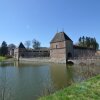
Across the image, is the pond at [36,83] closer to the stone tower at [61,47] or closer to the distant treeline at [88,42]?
the stone tower at [61,47]

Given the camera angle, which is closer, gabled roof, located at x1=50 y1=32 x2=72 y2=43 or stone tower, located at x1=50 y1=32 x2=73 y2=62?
stone tower, located at x1=50 y1=32 x2=73 y2=62

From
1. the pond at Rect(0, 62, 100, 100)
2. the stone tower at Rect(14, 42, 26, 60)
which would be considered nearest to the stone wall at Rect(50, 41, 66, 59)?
the stone tower at Rect(14, 42, 26, 60)

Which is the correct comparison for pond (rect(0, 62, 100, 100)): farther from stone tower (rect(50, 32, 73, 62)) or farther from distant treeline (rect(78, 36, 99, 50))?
distant treeline (rect(78, 36, 99, 50))

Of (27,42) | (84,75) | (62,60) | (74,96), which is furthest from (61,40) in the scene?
(27,42)

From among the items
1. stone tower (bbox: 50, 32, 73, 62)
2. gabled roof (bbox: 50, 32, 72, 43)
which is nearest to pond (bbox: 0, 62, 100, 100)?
stone tower (bbox: 50, 32, 73, 62)

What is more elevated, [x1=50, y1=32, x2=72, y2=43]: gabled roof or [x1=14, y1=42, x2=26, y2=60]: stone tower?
[x1=50, y1=32, x2=72, y2=43]: gabled roof

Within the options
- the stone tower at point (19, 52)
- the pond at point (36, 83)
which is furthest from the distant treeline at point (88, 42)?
the pond at point (36, 83)

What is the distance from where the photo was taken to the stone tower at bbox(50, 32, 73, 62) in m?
45.0

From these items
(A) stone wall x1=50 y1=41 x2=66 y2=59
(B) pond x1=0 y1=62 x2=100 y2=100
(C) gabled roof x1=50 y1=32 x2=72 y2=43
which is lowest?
(B) pond x1=0 y1=62 x2=100 y2=100

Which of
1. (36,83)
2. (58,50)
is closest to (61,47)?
(58,50)

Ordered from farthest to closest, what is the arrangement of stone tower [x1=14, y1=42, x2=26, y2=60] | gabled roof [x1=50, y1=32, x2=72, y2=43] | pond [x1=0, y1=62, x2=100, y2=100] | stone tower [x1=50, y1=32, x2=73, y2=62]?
stone tower [x1=14, y1=42, x2=26, y2=60]
gabled roof [x1=50, y1=32, x2=72, y2=43]
stone tower [x1=50, y1=32, x2=73, y2=62]
pond [x1=0, y1=62, x2=100, y2=100]

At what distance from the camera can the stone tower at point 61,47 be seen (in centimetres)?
4502

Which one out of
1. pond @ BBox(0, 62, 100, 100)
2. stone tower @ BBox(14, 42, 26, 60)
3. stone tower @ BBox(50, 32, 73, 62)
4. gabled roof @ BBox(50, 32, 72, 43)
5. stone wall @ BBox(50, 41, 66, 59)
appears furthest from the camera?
stone tower @ BBox(14, 42, 26, 60)

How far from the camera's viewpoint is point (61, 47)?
46.2m
